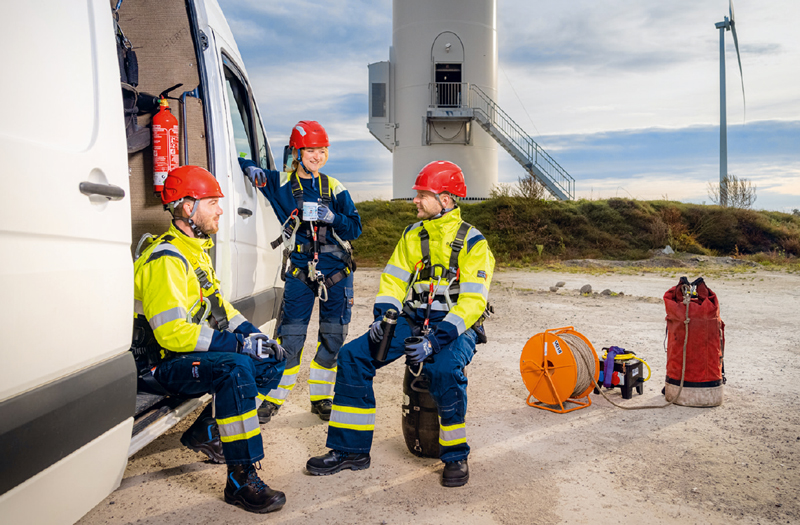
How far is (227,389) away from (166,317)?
47 cm

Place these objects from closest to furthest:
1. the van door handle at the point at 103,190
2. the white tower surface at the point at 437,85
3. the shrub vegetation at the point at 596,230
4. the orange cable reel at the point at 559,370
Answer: the van door handle at the point at 103,190 → the orange cable reel at the point at 559,370 → the shrub vegetation at the point at 596,230 → the white tower surface at the point at 437,85

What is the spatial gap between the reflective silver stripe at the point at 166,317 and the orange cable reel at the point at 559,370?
286 cm

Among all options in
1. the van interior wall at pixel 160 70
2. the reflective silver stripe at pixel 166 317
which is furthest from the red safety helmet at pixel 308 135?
the reflective silver stripe at pixel 166 317

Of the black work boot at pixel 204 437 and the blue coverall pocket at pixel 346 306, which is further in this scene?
the blue coverall pocket at pixel 346 306

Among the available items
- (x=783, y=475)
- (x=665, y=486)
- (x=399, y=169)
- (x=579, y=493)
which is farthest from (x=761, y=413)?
(x=399, y=169)

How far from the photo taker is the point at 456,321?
3.57 meters

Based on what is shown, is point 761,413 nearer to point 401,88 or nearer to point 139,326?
point 139,326

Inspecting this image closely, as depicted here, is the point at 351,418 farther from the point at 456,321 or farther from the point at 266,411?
the point at 266,411

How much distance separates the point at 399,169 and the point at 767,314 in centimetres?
1538

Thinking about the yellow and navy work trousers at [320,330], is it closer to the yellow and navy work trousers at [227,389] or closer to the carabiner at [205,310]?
the carabiner at [205,310]

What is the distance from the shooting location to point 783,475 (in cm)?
358

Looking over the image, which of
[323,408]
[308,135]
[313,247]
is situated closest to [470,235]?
[313,247]

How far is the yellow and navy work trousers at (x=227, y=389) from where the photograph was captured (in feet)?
9.94

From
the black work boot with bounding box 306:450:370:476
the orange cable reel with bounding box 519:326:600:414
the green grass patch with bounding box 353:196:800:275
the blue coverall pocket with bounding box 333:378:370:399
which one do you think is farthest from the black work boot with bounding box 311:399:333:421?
the green grass patch with bounding box 353:196:800:275
